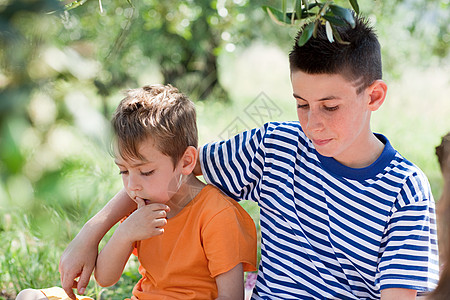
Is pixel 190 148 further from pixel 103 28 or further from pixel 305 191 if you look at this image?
pixel 103 28

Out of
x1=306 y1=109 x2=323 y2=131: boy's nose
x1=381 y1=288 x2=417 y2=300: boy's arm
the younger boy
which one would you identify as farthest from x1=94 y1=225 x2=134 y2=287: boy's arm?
x1=381 y1=288 x2=417 y2=300: boy's arm

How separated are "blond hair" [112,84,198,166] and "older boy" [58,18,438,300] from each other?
176 millimetres

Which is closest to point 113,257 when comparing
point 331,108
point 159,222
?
point 159,222

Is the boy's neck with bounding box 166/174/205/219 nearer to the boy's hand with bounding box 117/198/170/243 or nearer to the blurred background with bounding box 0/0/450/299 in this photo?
the boy's hand with bounding box 117/198/170/243

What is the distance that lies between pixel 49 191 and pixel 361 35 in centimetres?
135

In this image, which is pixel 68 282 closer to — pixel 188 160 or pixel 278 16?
pixel 188 160

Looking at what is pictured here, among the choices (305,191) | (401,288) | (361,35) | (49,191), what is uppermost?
(361,35)

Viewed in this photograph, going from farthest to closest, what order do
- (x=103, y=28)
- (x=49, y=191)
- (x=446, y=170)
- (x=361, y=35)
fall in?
(x=103, y=28) < (x=361, y=35) < (x=446, y=170) < (x=49, y=191)

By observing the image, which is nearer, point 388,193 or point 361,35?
point 388,193

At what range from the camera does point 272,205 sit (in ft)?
6.06

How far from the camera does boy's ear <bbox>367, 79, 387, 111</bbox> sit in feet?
5.35

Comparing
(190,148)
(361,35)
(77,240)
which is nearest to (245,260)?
(190,148)

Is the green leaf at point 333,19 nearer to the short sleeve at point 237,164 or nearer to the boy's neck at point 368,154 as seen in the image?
the boy's neck at point 368,154

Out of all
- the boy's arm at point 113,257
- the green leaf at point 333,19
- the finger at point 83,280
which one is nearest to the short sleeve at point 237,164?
the boy's arm at point 113,257
